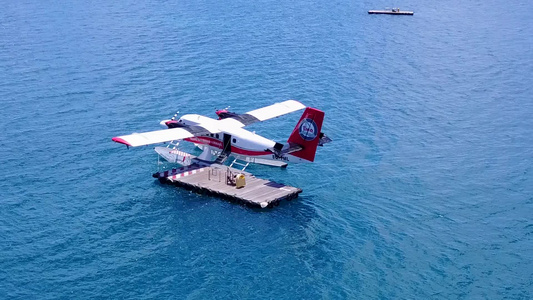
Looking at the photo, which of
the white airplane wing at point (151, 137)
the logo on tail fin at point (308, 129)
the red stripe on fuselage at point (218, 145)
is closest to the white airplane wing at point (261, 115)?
the red stripe on fuselage at point (218, 145)

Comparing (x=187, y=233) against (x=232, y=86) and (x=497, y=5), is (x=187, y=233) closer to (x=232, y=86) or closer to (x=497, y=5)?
(x=232, y=86)

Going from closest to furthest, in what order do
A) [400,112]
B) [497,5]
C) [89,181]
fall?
1. [89,181]
2. [400,112]
3. [497,5]

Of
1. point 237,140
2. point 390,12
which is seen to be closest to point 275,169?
point 237,140

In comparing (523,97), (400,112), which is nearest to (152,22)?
(400,112)

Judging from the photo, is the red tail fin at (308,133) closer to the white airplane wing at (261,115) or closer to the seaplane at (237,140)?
the seaplane at (237,140)

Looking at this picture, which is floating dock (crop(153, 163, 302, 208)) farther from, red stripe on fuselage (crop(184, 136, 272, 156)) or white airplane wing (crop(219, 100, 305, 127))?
white airplane wing (crop(219, 100, 305, 127))

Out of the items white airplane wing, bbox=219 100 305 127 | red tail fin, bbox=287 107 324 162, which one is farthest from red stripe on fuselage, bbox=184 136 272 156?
red tail fin, bbox=287 107 324 162

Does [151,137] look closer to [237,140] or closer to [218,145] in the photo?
[218,145]
